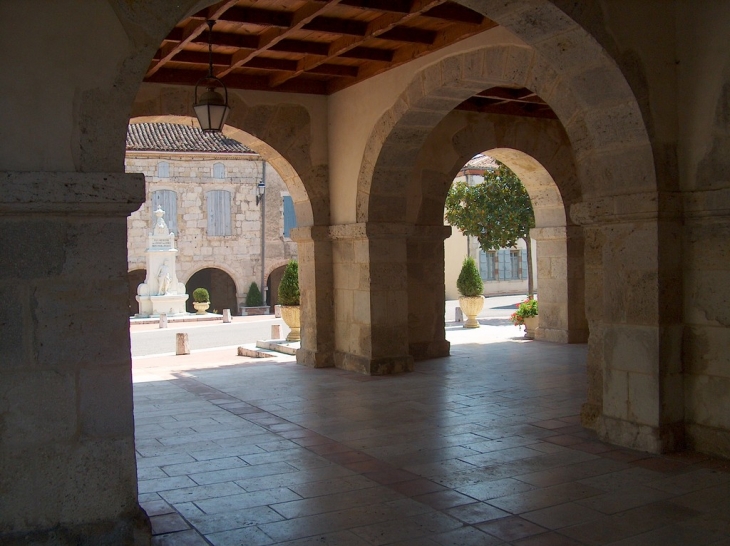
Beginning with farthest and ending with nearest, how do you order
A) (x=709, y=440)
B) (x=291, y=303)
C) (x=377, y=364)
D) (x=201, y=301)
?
(x=201, y=301), (x=291, y=303), (x=377, y=364), (x=709, y=440)

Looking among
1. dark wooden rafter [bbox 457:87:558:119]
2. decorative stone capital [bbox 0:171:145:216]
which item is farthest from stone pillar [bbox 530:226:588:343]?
decorative stone capital [bbox 0:171:145:216]

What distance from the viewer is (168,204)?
79.5 feet

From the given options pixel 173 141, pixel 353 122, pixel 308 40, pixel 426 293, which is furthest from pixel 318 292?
pixel 173 141

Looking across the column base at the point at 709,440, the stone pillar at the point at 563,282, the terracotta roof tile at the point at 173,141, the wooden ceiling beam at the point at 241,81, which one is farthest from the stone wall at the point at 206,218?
the column base at the point at 709,440

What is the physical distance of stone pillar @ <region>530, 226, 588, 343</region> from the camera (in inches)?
397

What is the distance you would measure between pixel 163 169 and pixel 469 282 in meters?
13.9

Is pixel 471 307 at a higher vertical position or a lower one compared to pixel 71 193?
lower

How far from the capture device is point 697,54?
179 inches

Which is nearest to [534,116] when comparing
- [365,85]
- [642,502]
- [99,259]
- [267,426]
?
[365,85]

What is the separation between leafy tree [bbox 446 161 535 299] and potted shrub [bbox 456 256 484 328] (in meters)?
4.21

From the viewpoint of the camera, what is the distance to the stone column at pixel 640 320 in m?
4.51

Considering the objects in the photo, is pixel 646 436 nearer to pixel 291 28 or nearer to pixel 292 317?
pixel 291 28

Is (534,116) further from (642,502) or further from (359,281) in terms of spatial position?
(642,502)

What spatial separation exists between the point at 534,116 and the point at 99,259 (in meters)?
7.64
